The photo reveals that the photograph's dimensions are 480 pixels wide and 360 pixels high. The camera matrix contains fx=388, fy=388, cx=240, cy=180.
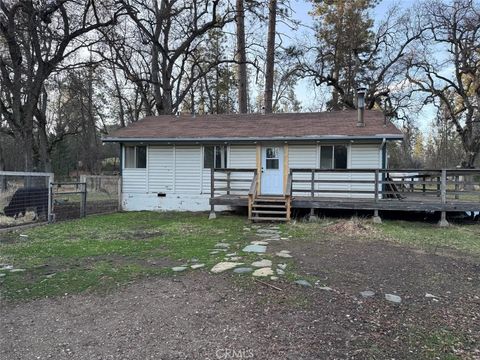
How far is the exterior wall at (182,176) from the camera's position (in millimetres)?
12352

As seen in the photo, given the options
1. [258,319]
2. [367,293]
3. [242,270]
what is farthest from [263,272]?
[258,319]

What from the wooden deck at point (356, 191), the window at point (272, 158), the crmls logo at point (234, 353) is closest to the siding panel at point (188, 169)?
the wooden deck at point (356, 191)

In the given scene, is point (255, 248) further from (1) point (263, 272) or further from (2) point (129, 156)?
(2) point (129, 156)

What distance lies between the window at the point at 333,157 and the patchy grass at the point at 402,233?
240 cm

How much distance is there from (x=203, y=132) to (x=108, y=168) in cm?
3137

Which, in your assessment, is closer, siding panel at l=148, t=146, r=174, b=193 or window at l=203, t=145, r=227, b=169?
window at l=203, t=145, r=227, b=169

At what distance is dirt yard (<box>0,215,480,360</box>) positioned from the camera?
122 inches

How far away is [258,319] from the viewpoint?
3664mm

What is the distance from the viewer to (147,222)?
10.5 meters

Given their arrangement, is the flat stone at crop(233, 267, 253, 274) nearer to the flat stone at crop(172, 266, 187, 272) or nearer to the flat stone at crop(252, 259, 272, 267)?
the flat stone at crop(252, 259, 272, 267)

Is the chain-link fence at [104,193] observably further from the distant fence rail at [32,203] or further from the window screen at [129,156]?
the distant fence rail at [32,203]

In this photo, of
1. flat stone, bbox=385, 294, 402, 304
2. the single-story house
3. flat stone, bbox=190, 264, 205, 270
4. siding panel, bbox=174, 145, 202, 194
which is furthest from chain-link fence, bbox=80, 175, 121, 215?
flat stone, bbox=385, 294, 402, 304

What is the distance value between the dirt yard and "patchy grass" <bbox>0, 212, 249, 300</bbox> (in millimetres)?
468

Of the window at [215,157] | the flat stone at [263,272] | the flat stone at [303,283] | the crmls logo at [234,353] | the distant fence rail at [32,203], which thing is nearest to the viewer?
the crmls logo at [234,353]
